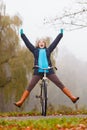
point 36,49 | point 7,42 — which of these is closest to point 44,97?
point 36,49

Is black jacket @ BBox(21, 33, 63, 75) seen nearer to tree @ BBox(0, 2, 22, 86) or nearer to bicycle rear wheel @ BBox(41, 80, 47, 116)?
bicycle rear wheel @ BBox(41, 80, 47, 116)

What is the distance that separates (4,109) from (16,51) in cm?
405

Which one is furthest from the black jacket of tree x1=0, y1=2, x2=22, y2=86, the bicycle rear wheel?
tree x1=0, y1=2, x2=22, y2=86

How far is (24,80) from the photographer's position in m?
28.4

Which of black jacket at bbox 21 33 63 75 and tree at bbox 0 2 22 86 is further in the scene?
tree at bbox 0 2 22 86

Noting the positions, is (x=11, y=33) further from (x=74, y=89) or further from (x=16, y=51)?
(x=74, y=89)

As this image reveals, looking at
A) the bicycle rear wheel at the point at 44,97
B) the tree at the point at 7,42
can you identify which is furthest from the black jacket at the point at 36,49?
the tree at the point at 7,42

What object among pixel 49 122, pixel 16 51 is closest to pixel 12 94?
pixel 16 51

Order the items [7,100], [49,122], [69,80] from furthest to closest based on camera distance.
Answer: [69,80] < [7,100] < [49,122]

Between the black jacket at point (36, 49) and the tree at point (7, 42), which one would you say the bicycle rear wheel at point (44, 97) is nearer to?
the black jacket at point (36, 49)

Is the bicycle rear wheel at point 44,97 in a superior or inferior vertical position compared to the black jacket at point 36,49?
inferior

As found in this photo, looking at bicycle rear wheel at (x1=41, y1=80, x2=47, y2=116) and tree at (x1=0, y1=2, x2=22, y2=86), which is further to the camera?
tree at (x1=0, y1=2, x2=22, y2=86)

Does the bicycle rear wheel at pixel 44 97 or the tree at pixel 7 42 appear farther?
the tree at pixel 7 42

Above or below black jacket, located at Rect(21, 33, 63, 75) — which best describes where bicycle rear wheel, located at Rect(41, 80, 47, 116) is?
below
